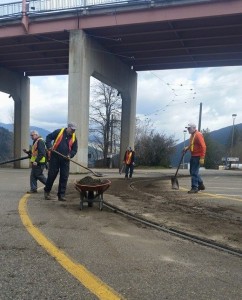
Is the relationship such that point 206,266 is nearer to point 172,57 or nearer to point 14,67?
point 172,57

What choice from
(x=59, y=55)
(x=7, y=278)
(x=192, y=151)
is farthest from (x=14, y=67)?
(x=7, y=278)

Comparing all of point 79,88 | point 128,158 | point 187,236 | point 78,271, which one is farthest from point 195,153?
point 79,88

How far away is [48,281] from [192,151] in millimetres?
8111

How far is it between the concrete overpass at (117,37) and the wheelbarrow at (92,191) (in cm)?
1628

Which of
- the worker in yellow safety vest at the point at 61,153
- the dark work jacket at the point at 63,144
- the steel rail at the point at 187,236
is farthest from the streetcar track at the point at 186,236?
the dark work jacket at the point at 63,144

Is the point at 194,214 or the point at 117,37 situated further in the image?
the point at 117,37

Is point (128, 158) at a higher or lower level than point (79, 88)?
lower

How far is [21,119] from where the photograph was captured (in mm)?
37250

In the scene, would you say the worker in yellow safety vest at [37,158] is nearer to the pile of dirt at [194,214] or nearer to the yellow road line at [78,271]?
the pile of dirt at [194,214]

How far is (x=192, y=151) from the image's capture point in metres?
11.1

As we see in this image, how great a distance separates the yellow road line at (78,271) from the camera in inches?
131

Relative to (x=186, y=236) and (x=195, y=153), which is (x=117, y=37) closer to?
(x=195, y=153)

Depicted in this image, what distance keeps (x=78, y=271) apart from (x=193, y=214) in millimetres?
3988

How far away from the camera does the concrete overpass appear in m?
22.7
